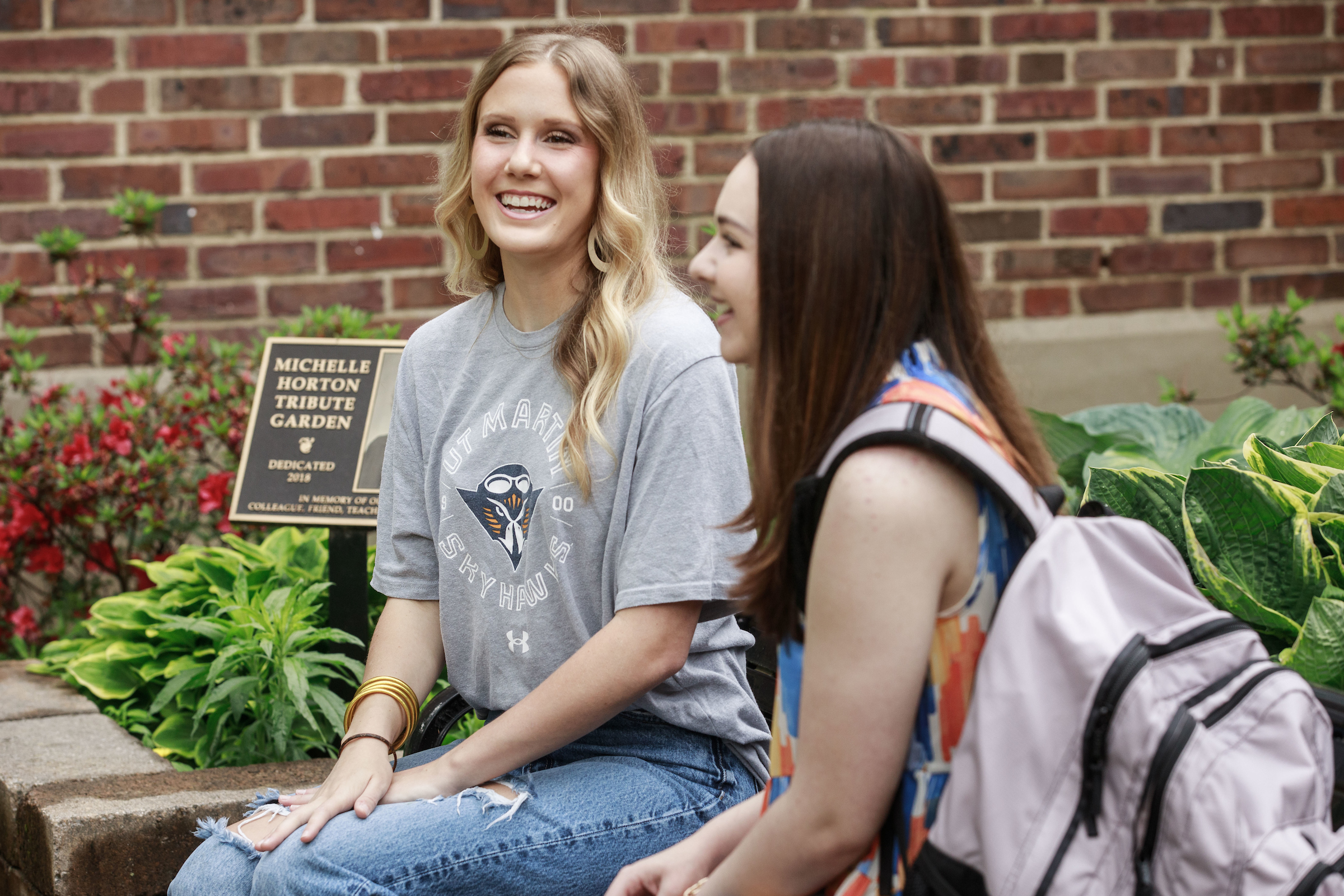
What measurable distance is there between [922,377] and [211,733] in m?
2.18

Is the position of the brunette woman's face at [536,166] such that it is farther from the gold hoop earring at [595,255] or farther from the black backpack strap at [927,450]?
the black backpack strap at [927,450]

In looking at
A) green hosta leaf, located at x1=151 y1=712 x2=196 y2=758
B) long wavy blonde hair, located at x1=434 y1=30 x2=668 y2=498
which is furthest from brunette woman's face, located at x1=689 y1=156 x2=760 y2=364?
green hosta leaf, located at x1=151 y1=712 x2=196 y2=758

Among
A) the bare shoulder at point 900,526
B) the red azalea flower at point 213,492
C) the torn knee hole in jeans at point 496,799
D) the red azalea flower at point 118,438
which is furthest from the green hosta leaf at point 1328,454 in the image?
the red azalea flower at point 118,438

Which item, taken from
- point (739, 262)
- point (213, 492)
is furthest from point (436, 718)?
point (213, 492)

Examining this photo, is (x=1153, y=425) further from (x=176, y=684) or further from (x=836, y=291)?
(x=176, y=684)

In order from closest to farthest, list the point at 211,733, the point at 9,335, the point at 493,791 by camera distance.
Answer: the point at 493,791 < the point at 211,733 < the point at 9,335

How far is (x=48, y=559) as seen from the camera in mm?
3854

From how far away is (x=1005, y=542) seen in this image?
4.11 ft

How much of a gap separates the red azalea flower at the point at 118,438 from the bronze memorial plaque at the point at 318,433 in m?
0.81

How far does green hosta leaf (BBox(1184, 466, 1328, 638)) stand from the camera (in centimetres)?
177

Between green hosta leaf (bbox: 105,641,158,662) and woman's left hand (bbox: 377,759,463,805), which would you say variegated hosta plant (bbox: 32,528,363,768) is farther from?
woman's left hand (bbox: 377,759,463,805)

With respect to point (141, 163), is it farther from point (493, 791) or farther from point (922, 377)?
point (922, 377)

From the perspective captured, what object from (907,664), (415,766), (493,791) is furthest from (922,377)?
(415,766)

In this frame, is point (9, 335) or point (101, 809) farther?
point (9, 335)
